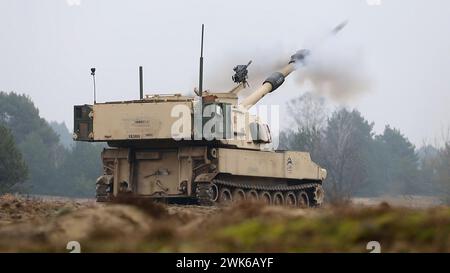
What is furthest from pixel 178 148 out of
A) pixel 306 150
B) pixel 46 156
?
pixel 46 156

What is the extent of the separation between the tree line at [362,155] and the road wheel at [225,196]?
1722 cm

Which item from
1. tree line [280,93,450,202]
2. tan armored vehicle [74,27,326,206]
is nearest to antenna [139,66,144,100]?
tan armored vehicle [74,27,326,206]

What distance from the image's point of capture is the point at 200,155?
33344 mm

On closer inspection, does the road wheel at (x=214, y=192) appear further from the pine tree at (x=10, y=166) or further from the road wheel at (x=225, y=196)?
the pine tree at (x=10, y=166)

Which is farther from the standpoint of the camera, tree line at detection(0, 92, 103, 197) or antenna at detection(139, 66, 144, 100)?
tree line at detection(0, 92, 103, 197)

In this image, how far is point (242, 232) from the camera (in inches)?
543

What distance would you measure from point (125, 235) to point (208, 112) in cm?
1941

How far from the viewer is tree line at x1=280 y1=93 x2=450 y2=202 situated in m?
60.5

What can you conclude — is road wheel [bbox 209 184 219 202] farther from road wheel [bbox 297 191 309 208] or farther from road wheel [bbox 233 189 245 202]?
road wheel [bbox 297 191 309 208]

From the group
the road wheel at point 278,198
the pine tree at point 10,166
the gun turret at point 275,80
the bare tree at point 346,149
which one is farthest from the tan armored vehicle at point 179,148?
the pine tree at point 10,166

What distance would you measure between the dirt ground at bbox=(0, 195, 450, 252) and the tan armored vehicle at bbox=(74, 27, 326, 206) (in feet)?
55.1

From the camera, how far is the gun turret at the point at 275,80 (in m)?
38.1
